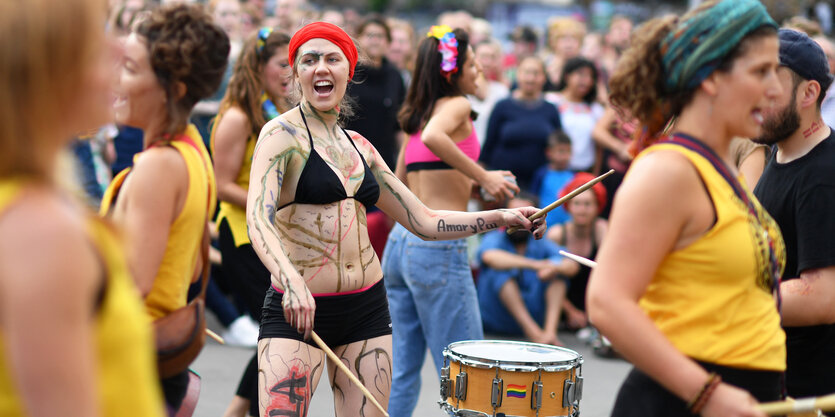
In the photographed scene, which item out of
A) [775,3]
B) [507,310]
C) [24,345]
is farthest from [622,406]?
[775,3]

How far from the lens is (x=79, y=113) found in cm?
147

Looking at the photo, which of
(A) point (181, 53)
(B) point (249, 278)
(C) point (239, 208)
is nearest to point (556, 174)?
(C) point (239, 208)

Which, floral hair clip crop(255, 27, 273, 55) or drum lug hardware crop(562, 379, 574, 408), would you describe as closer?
drum lug hardware crop(562, 379, 574, 408)

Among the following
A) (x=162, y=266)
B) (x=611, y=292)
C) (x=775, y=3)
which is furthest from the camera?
(x=775, y=3)

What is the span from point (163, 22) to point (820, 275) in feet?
7.49

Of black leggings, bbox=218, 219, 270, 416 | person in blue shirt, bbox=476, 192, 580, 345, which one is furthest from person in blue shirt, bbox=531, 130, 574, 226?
black leggings, bbox=218, 219, 270, 416

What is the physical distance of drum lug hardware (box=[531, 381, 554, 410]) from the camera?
382 cm

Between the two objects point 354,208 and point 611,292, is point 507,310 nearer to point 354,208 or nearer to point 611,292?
point 354,208

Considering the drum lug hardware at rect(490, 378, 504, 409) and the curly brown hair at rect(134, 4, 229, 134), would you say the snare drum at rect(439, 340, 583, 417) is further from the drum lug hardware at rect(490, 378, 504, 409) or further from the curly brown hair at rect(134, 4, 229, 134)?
the curly brown hair at rect(134, 4, 229, 134)

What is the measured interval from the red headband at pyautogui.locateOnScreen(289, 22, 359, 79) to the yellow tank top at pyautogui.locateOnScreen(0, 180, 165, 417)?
2308 millimetres

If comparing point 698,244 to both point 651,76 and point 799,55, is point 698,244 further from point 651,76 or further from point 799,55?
point 799,55

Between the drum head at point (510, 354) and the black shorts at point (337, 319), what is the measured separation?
484 millimetres

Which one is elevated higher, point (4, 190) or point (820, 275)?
point (4, 190)

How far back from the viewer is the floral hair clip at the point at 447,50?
511 cm
